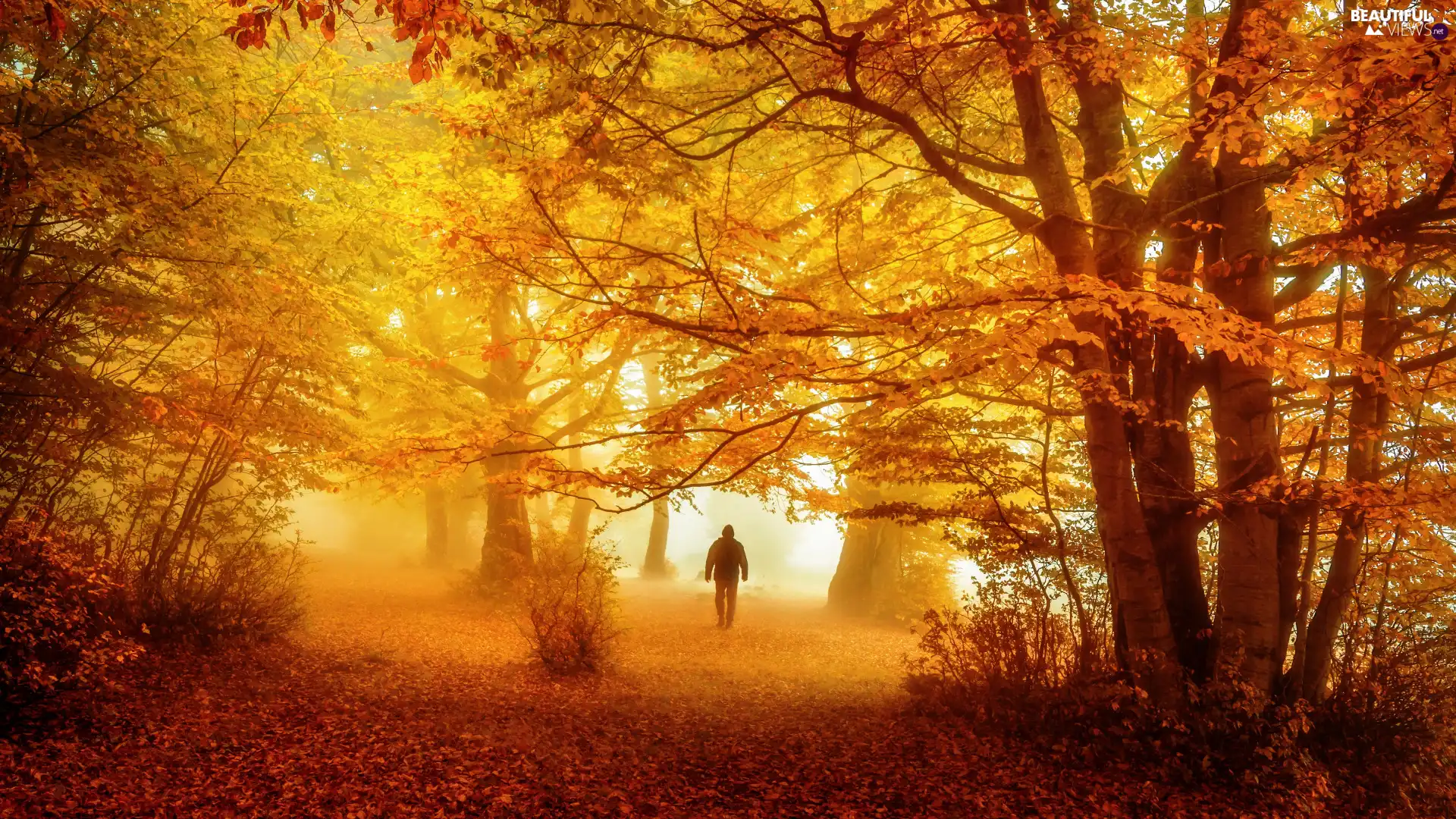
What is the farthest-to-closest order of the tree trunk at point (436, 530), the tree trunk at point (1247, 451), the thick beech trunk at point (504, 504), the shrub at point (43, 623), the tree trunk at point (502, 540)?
the tree trunk at point (436, 530)
the tree trunk at point (502, 540)
the thick beech trunk at point (504, 504)
the tree trunk at point (1247, 451)
the shrub at point (43, 623)

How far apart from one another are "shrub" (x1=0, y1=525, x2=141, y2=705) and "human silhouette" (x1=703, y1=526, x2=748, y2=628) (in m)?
8.52

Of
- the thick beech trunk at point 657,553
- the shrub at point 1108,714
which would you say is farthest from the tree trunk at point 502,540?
the shrub at point 1108,714

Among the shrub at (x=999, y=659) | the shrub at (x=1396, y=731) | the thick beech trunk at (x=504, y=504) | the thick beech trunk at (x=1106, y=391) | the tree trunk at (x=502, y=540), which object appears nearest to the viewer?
the shrub at (x=1396, y=731)

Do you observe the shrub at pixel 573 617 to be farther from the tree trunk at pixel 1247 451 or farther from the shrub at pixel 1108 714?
the tree trunk at pixel 1247 451

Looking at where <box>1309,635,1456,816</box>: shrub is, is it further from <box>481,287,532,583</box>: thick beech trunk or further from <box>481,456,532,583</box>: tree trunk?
<box>481,456,532,583</box>: tree trunk

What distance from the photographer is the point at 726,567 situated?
1279cm

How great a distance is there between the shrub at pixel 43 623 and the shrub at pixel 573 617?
13.0 ft

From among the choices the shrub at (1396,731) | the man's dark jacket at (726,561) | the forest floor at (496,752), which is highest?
the man's dark jacket at (726,561)

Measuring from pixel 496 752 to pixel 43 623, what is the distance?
3467 mm

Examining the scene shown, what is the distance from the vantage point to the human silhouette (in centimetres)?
1262

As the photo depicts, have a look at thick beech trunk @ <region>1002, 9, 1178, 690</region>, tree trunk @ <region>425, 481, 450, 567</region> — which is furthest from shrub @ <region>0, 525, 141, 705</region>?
tree trunk @ <region>425, 481, 450, 567</region>

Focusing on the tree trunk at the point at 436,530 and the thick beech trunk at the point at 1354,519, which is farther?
the tree trunk at the point at 436,530

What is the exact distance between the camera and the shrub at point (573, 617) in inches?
327

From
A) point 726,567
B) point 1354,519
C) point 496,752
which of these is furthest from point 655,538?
point 1354,519
